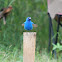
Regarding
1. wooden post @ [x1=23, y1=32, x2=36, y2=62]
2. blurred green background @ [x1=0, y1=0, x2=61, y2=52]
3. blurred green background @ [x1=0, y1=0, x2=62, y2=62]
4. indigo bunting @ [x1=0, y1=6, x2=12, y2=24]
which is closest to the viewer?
A: wooden post @ [x1=23, y1=32, x2=36, y2=62]

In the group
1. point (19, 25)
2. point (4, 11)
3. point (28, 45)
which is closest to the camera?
point (28, 45)

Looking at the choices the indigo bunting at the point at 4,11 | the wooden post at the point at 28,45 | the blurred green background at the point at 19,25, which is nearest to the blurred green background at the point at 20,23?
the blurred green background at the point at 19,25

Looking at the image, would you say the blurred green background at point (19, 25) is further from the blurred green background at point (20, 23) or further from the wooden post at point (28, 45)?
the wooden post at point (28, 45)

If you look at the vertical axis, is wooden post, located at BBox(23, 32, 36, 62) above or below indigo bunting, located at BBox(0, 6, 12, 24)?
below

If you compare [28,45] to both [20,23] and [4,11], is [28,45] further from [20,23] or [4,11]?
[20,23]

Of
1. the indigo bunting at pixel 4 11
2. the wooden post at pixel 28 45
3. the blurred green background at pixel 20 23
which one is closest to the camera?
the wooden post at pixel 28 45

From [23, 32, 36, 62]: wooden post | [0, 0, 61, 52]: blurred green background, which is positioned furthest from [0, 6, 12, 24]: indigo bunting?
[23, 32, 36, 62]: wooden post

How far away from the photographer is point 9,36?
194 inches

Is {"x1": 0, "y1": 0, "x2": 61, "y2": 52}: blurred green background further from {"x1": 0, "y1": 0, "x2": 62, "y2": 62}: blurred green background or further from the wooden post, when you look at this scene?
the wooden post

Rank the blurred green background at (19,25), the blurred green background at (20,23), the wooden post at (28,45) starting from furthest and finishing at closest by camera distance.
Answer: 1. the blurred green background at (20,23)
2. the blurred green background at (19,25)
3. the wooden post at (28,45)

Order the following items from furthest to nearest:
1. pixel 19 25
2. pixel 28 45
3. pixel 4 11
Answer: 1. pixel 19 25
2. pixel 4 11
3. pixel 28 45

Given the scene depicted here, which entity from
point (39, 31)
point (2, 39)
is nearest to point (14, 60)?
point (2, 39)

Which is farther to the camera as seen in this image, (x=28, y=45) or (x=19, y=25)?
(x=19, y=25)

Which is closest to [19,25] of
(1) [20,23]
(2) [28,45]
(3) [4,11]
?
(1) [20,23]
